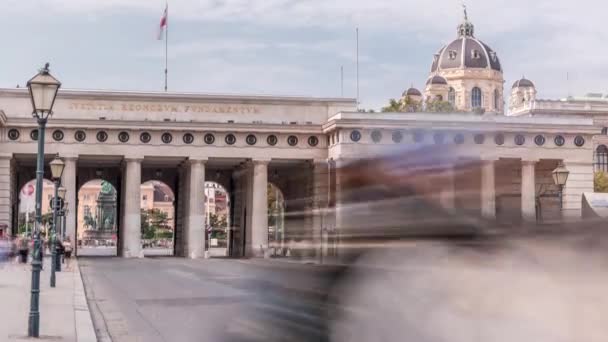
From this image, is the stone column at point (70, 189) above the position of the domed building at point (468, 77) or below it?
below

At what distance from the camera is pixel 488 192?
6355 millimetres

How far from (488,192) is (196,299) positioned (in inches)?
685

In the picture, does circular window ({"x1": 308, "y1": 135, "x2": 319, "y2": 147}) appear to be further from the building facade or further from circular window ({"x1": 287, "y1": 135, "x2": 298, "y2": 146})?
circular window ({"x1": 287, "y1": 135, "x2": 298, "y2": 146})

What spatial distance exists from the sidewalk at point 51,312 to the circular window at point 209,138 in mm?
33248

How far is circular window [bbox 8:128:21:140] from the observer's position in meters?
61.3

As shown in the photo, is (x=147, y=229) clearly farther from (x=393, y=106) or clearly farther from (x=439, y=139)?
(x=439, y=139)

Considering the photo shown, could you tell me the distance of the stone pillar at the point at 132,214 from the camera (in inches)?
2491

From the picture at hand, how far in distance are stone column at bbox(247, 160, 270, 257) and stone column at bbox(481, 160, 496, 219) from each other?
57190 millimetres

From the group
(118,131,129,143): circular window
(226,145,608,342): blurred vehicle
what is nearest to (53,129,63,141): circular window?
(118,131,129,143): circular window

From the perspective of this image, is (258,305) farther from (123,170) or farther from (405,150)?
(123,170)

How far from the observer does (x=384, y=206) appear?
656 centimetres

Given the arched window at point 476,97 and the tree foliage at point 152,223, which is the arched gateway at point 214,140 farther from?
the arched window at point 476,97

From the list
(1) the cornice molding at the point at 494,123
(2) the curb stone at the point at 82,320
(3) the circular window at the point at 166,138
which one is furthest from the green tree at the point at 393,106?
(2) the curb stone at the point at 82,320

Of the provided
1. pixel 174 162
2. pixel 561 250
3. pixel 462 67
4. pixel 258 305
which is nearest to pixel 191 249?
pixel 174 162
